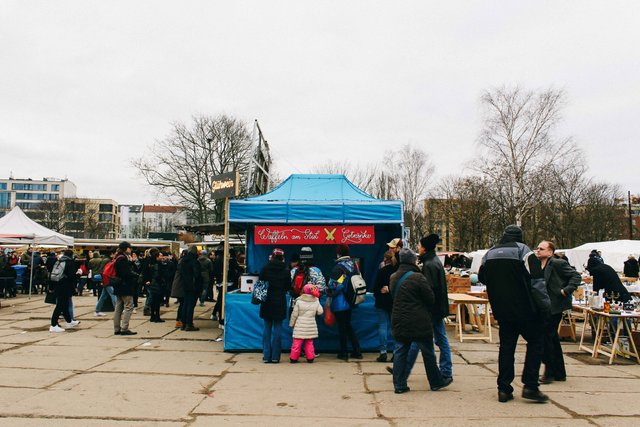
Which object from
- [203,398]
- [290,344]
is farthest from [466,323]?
[203,398]

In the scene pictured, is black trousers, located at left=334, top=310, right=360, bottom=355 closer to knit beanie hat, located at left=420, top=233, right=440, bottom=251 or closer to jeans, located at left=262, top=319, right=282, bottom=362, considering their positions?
jeans, located at left=262, top=319, right=282, bottom=362

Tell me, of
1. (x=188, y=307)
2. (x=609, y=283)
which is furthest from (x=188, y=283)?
(x=609, y=283)

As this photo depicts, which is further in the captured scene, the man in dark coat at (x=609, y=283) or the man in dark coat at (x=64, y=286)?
the man in dark coat at (x=64, y=286)

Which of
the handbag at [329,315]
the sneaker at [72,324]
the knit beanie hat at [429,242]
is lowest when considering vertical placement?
the sneaker at [72,324]

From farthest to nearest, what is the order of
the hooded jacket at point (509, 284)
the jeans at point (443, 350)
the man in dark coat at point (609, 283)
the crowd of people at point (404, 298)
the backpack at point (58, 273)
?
the backpack at point (58, 273), the man in dark coat at point (609, 283), the jeans at point (443, 350), the crowd of people at point (404, 298), the hooded jacket at point (509, 284)

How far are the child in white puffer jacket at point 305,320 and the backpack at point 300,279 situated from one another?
142 mm

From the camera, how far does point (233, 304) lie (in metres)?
8.39

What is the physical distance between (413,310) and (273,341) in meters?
2.80

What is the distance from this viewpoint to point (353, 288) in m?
7.66

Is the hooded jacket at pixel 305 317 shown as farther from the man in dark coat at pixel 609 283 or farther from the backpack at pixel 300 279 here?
the man in dark coat at pixel 609 283

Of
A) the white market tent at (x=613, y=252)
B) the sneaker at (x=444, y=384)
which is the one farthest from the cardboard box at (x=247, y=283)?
the white market tent at (x=613, y=252)

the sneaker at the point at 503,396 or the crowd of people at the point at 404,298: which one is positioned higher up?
the crowd of people at the point at 404,298

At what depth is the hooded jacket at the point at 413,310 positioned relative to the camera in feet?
18.4

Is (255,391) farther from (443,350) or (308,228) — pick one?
(308,228)
